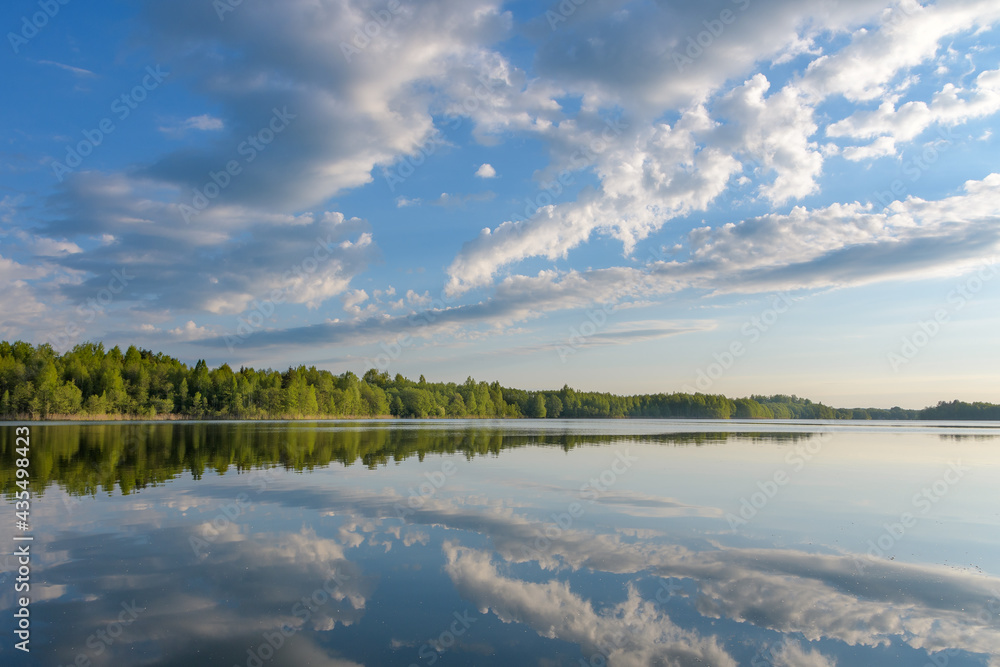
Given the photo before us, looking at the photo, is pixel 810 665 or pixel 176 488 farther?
pixel 176 488

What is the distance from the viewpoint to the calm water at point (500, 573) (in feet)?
29.7

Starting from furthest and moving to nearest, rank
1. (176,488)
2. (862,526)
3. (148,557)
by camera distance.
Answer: (176,488)
(862,526)
(148,557)

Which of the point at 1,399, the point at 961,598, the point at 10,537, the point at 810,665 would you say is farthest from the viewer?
the point at 1,399

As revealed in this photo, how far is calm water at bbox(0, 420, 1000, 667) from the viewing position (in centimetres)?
906

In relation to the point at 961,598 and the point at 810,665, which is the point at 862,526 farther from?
→ the point at 810,665

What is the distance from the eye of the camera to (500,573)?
12.8m

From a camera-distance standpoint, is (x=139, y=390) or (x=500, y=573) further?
(x=139, y=390)

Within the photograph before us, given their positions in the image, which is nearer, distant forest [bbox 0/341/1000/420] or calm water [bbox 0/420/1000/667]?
calm water [bbox 0/420/1000/667]

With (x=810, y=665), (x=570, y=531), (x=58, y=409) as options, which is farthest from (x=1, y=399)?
(x=810, y=665)

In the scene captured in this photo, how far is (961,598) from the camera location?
11.9 m

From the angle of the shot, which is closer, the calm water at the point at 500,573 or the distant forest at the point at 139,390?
the calm water at the point at 500,573

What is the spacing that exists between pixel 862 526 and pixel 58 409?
134 metres

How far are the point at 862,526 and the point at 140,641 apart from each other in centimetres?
2037

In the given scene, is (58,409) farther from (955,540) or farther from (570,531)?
(955,540)
